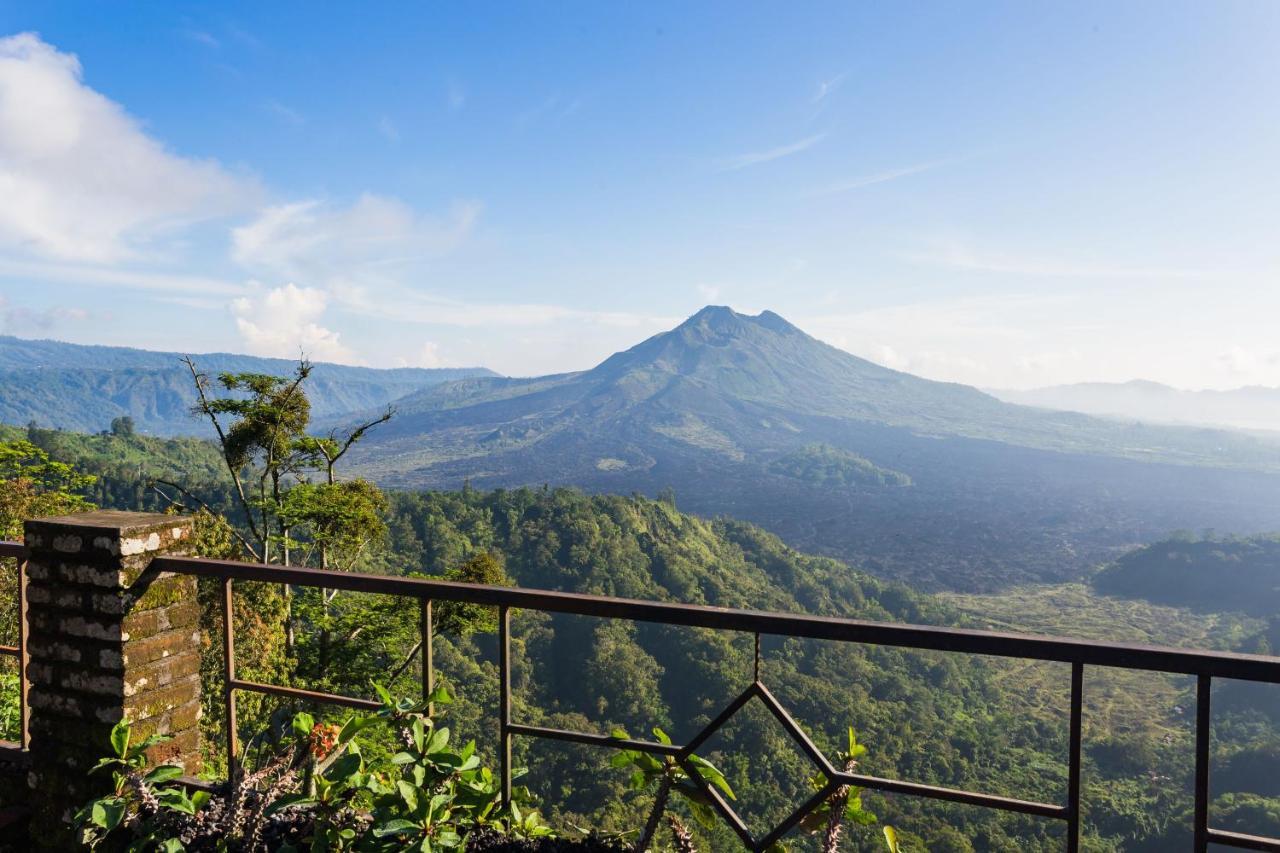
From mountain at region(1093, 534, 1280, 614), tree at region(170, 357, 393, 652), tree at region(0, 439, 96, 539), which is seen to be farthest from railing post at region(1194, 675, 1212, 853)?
mountain at region(1093, 534, 1280, 614)

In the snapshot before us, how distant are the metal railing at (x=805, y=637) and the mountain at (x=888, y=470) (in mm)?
100064

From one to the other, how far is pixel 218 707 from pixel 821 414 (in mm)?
184754

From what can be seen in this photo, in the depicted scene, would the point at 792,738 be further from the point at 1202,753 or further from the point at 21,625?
the point at 21,625

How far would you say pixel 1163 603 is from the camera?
278 ft

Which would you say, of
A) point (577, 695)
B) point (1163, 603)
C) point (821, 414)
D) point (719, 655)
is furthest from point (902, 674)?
point (821, 414)

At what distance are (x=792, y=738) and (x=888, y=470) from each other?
533 ft

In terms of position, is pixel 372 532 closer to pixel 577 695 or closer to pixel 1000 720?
pixel 577 695

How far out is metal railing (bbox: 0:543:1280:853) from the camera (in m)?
1.30

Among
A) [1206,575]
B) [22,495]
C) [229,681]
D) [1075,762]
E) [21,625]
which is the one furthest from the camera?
[1206,575]

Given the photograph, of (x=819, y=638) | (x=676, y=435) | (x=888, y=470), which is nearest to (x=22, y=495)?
(x=819, y=638)

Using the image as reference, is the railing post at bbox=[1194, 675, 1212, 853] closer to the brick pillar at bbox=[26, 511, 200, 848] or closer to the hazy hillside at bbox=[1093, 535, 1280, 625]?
the brick pillar at bbox=[26, 511, 200, 848]

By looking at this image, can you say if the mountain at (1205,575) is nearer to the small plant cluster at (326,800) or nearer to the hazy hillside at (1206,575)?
the hazy hillside at (1206,575)

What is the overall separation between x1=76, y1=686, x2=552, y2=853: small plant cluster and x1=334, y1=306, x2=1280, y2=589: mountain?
3940 inches

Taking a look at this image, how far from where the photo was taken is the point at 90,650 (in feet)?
6.82
